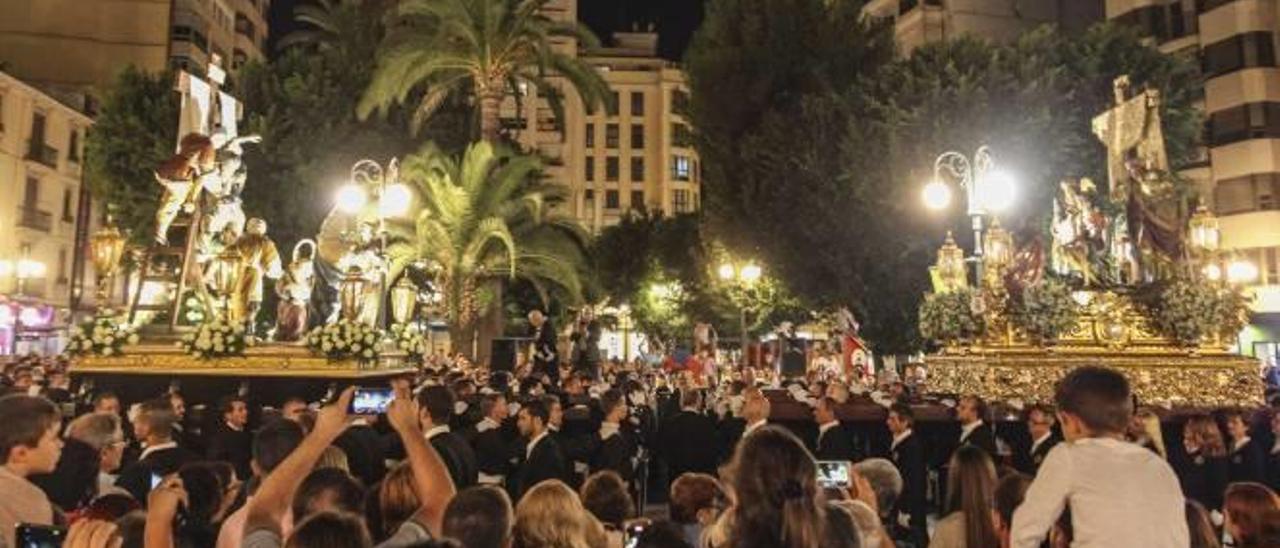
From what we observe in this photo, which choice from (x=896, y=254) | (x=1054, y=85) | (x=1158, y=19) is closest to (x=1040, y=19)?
(x=1158, y=19)

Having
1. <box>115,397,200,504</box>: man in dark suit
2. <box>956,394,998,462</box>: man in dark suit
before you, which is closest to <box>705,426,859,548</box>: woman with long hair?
<box>115,397,200,504</box>: man in dark suit

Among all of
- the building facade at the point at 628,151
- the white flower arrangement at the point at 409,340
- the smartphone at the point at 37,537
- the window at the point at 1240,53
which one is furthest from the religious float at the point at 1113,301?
the building facade at the point at 628,151

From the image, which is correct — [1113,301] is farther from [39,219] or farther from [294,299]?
[39,219]

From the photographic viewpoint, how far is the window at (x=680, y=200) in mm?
84375

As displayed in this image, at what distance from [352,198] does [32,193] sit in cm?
3119

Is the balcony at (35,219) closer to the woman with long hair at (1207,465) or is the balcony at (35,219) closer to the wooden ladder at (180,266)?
the wooden ladder at (180,266)

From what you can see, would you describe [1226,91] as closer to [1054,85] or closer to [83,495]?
[1054,85]

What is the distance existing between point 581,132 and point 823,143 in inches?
2246

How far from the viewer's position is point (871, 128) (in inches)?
1049

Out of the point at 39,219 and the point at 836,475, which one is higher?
the point at 39,219

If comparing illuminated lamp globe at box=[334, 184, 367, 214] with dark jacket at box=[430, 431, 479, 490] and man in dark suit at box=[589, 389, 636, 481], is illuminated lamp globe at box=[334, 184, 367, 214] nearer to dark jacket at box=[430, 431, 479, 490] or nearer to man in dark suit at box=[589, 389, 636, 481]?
man in dark suit at box=[589, 389, 636, 481]

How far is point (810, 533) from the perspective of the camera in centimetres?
335

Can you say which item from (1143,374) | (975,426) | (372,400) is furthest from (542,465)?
(1143,374)

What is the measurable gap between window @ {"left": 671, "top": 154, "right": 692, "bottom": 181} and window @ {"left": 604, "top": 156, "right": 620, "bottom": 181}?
5332 mm
